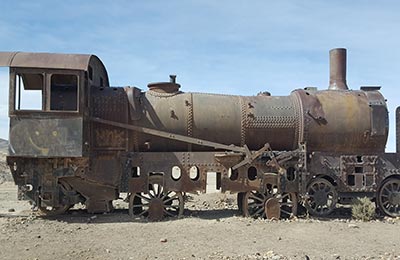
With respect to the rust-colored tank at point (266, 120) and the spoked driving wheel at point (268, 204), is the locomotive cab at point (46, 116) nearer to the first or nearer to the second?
the rust-colored tank at point (266, 120)

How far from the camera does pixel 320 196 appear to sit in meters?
11.9

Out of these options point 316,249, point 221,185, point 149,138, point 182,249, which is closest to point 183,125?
point 149,138

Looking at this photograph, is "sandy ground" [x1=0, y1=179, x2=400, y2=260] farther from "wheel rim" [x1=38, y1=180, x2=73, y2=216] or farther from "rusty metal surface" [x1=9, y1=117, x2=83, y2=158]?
"rusty metal surface" [x1=9, y1=117, x2=83, y2=158]

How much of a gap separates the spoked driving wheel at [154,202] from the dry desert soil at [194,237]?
30cm

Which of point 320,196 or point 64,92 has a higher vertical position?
point 64,92

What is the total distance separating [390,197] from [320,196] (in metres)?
1.93

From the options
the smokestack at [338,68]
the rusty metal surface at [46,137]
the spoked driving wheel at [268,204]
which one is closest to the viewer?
the rusty metal surface at [46,137]

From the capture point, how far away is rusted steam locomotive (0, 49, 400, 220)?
1080 cm

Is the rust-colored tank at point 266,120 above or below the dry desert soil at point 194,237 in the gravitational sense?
above

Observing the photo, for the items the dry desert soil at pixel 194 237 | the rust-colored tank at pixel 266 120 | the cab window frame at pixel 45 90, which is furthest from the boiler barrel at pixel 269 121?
the dry desert soil at pixel 194 237

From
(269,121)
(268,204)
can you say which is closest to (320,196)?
(268,204)

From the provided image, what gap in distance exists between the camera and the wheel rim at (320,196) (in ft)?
39.0

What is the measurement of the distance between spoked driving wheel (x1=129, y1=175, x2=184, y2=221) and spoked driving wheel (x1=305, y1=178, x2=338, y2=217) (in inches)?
130

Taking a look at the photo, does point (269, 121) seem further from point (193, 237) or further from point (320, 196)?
point (193, 237)
